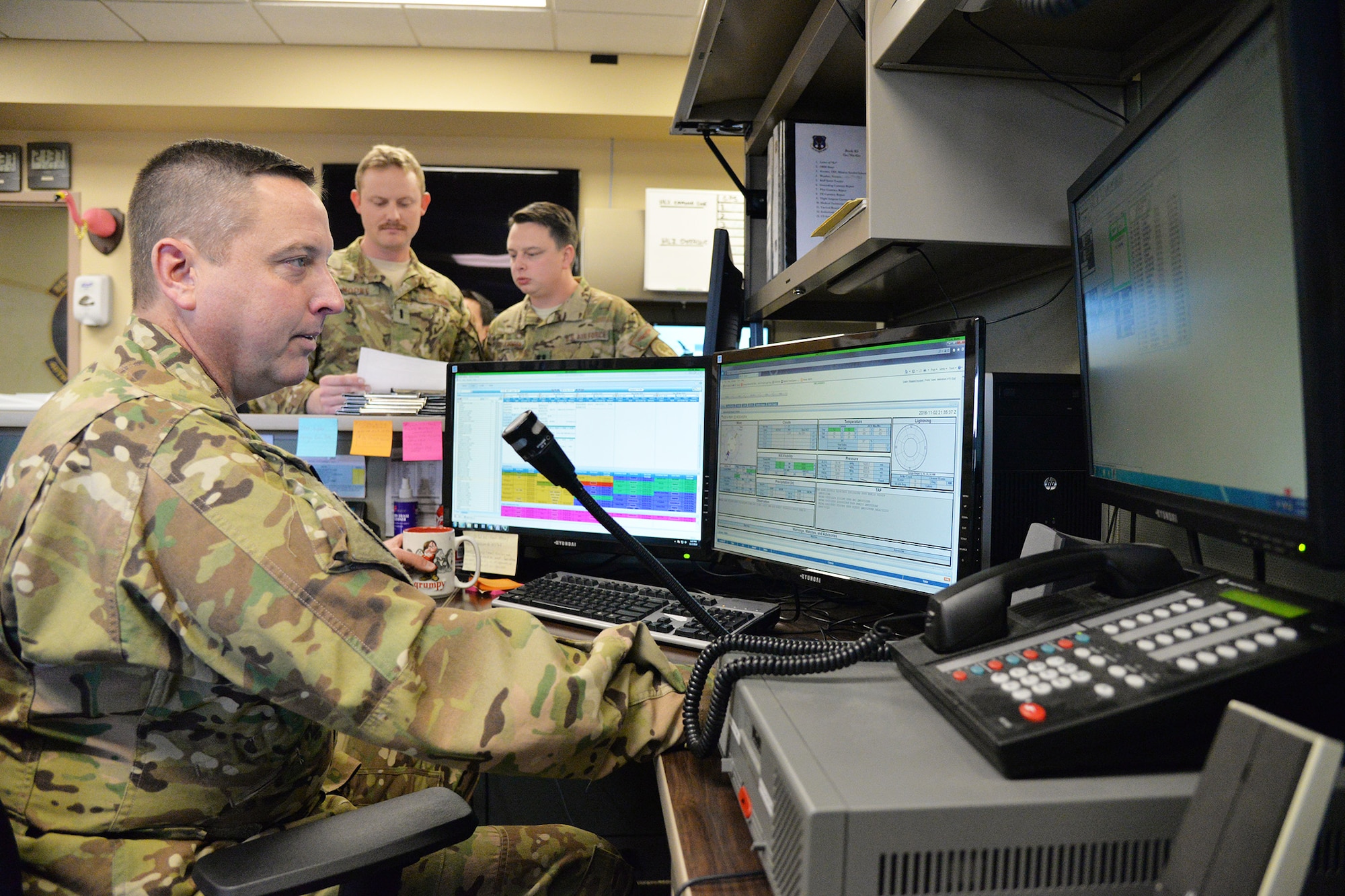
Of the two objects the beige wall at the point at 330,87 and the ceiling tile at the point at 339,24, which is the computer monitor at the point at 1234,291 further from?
the ceiling tile at the point at 339,24

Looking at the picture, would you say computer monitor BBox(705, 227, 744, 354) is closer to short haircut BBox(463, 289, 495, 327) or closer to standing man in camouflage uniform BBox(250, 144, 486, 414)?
standing man in camouflage uniform BBox(250, 144, 486, 414)

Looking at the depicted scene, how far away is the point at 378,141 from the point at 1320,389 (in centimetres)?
445

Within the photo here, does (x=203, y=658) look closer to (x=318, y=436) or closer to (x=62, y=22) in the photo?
(x=318, y=436)

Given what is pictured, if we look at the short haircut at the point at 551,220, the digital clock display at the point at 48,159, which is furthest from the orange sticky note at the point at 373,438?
the digital clock display at the point at 48,159

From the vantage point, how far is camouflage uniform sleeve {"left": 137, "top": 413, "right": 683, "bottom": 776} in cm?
60

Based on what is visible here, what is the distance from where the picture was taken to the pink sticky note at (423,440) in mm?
1410

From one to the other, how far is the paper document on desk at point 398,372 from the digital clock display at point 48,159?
3.79 metres

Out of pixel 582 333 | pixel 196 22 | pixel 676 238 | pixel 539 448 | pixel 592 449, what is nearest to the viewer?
pixel 539 448

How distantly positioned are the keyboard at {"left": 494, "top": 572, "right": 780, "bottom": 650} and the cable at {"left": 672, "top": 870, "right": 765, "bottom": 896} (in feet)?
1.27

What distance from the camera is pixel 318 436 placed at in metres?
1.43

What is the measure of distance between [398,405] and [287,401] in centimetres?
69

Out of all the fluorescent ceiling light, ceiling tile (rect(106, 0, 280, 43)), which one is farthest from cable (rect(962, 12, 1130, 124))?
ceiling tile (rect(106, 0, 280, 43))

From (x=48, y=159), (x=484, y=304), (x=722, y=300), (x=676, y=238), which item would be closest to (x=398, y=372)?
(x=722, y=300)

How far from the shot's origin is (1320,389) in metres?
0.40
